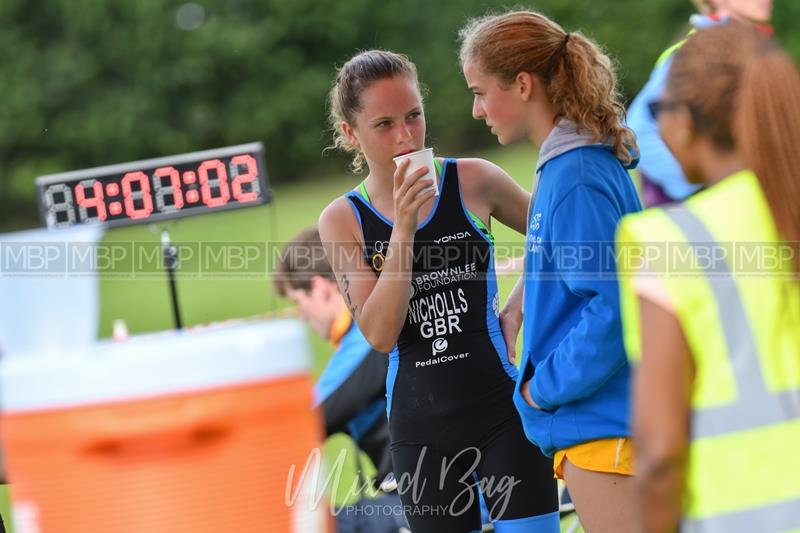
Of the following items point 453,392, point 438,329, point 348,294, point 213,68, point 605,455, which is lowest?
point 605,455

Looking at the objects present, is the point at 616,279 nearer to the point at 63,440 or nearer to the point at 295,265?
the point at 63,440

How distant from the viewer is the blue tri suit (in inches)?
105

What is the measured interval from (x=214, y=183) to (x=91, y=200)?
1.52 ft

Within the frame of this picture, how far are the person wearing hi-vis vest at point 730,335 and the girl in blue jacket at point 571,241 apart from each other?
0.71 meters

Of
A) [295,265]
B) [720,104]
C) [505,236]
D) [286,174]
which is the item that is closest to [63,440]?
[720,104]

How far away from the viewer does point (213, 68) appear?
28.1m

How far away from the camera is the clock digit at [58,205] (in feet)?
12.0

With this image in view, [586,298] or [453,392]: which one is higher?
[586,298]

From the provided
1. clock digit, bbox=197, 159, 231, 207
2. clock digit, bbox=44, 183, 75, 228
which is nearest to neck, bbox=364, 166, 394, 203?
clock digit, bbox=197, 159, 231, 207

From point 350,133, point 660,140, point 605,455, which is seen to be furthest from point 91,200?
point 605,455

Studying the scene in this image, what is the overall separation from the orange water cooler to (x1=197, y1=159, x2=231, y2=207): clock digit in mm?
2262

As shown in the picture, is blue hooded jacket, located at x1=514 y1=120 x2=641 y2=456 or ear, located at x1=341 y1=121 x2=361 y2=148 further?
ear, located at x1=341 y1=121 x2=361 y2=148

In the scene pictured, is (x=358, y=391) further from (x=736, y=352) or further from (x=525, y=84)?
(x=736, y=352)

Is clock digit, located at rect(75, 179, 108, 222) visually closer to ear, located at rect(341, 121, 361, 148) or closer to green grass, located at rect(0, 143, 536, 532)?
green grass, located at rect(0, 143, 536, 532)
